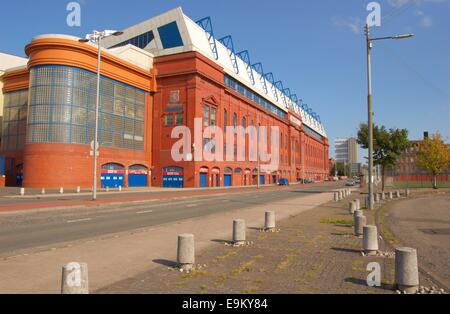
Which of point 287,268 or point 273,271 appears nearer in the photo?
point 273,271

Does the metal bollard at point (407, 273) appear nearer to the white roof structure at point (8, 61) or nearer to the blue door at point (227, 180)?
the blue door at point (227, 180)

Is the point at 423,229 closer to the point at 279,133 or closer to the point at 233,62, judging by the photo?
the point at 233,62

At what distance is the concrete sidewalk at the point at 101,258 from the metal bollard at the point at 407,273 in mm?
4658

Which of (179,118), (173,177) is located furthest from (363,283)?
(179,118)

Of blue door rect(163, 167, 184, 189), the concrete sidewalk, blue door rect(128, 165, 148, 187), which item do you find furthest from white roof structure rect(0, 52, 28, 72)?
the concrete sidewalk

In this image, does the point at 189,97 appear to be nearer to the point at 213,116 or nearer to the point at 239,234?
the point at 213,116

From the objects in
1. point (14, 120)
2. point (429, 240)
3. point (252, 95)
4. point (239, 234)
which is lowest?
point (429, 240)

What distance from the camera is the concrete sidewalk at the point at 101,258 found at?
6344 millimetres

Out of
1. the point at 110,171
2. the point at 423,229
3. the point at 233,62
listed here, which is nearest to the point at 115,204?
the point at 423,229

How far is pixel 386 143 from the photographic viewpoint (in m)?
42.0

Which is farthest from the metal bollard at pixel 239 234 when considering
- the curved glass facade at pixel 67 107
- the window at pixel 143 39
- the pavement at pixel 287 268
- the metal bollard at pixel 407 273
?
the window at pixel 143 39

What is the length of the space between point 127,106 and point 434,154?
45.1 metres

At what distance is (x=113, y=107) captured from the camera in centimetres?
4922
